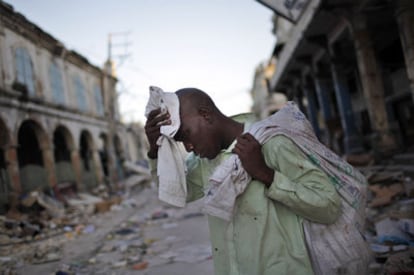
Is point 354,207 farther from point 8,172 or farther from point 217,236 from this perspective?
point 8,172

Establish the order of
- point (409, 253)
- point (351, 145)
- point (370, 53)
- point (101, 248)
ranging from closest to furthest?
point (409, 253) < point (101, 248) < point (370, 53) < point (351, 145)

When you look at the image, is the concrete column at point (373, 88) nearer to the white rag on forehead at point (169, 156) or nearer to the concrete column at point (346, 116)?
the concrete column at point (346, 116)

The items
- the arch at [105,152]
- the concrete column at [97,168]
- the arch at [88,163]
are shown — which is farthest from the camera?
the arch at [105,152]

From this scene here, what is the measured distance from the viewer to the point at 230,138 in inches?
54.7

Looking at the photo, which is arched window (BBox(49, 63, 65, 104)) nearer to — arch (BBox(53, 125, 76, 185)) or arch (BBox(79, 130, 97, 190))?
arch (BBox(53, 125, 76, 185))

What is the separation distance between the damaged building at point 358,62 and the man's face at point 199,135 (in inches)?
197

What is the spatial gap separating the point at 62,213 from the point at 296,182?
38.3 ft

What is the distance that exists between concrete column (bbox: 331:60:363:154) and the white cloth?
26.5ft

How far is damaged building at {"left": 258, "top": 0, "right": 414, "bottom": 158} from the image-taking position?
22.1ft

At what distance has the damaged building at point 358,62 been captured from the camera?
673cm

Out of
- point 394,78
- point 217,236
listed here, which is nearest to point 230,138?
point 217,236

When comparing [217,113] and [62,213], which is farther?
[62,213]

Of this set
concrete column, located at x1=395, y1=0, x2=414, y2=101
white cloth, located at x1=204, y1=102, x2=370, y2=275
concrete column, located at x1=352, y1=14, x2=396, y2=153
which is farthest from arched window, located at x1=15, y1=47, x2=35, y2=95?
white cloth, located at x1=204, y1=102, x2=370, y2=275

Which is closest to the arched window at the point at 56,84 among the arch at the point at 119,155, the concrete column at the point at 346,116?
the arch at the point at 119,155
